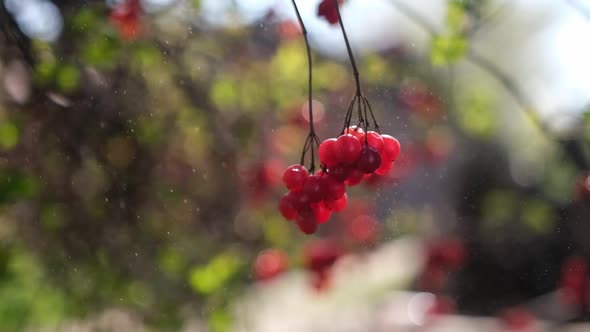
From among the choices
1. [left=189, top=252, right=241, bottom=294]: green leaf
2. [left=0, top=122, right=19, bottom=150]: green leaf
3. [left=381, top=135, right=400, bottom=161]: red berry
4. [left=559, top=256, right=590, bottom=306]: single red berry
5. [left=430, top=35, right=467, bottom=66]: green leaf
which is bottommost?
[left=381, top=135, right=400, bottom=161]: red berry

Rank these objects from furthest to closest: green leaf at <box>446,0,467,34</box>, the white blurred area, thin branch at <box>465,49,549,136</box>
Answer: the white blurred area, thin branch at <box>465,49,549,136</box>, green leaf at <box>446,0,467,34</box>

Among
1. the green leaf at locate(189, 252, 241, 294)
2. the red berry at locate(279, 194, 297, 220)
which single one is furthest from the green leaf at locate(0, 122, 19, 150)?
the red berry at locate(279, 194, 297, 220)

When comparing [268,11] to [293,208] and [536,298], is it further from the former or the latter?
[536,298]

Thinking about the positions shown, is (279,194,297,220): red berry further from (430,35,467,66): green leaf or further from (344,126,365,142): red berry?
(430,35,467,66): green leaf

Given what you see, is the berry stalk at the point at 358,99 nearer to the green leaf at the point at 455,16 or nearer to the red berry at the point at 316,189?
the red berry at the point at 316,189

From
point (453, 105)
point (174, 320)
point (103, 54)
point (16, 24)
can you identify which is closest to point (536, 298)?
point (453, 105)

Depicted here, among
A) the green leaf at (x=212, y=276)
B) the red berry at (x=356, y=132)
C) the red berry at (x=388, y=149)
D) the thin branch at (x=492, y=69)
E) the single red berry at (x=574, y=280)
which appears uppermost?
A: the thin branch at (x=492, y=69)

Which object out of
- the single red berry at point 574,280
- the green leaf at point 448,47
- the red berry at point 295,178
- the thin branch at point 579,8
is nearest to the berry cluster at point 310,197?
the red berry at point 295,178

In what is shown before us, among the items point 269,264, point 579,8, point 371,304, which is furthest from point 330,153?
point 371,304

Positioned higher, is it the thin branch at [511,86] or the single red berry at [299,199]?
the thin branch at [511,86]
